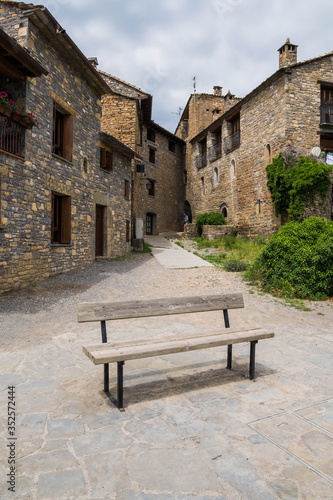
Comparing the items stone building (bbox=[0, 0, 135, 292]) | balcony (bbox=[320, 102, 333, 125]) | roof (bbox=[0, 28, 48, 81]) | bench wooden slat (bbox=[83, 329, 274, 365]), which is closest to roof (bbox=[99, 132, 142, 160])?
stone building (bbox=[0, 0, 135, 292])

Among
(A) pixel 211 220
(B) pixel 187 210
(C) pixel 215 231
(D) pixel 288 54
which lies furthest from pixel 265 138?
(B) pixel 187 210

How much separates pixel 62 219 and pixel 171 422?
864 cm

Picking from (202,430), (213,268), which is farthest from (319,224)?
(202,430)

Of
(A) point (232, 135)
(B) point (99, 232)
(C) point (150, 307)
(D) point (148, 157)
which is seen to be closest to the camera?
(C) point (150, 307)

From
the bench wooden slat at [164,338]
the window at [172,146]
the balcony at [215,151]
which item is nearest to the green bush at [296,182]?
the balcony at [215,151]

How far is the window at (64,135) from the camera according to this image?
9953 millimetres

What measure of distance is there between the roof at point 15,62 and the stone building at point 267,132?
1160 centimetres

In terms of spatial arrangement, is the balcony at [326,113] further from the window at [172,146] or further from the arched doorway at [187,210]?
the arched doorway at [187,210]

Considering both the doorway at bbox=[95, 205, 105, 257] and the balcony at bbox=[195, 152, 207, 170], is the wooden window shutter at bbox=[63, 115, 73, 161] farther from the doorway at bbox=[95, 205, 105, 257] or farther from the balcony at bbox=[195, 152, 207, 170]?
the balcony at bbox=[195, 152, 207, 170]

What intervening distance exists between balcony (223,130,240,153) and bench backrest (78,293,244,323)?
55.9 ft

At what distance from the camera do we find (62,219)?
32.9 ft

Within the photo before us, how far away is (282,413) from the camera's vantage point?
2.56 m

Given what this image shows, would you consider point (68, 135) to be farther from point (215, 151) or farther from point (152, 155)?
point (152, 155)

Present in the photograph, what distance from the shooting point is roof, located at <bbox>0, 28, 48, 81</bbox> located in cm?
650
